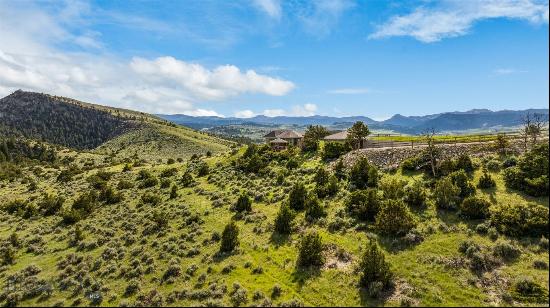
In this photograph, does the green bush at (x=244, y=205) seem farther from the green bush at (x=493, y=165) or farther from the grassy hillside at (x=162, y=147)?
the grassy hillside at (x=162, y=147)

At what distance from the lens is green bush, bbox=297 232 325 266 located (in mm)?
30547

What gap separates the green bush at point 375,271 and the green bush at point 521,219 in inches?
434

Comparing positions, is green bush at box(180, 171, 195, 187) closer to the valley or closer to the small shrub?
the valley

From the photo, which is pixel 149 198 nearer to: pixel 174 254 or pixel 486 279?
pixel 174 254

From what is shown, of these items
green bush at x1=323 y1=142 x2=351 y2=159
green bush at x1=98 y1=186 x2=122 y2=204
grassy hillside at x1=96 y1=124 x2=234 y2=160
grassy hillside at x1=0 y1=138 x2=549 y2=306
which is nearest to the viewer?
grassy hillside at x1=0 y1=138 x2=549 y2=306

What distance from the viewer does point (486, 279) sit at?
81.9 feet

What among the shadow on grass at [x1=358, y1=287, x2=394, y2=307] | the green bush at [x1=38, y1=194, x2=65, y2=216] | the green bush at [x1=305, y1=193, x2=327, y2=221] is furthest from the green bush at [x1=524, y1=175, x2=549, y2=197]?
the green bush at [x1=38, y1=194, x2=65, y2=216]

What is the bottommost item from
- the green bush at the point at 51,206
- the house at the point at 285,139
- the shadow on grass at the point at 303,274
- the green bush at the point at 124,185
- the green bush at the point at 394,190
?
the green bush at the point at 51,206

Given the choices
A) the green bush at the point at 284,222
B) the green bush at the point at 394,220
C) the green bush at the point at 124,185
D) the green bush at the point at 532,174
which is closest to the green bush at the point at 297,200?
the green bush at the point at 284,222

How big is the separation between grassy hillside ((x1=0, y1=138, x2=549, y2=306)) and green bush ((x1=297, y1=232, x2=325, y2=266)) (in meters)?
0.51

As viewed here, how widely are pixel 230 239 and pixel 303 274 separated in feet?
30.5

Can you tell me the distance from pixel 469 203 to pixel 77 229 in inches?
1767

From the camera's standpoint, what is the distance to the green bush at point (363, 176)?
149 ft

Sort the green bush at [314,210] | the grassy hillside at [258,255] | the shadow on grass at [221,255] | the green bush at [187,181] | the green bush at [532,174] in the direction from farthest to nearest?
the green bush at [187,181]
the green bush at [314,210]
the shadow on grass at [221,255]
the green bush at [532,174]
the grassy hillside at [258,255]
